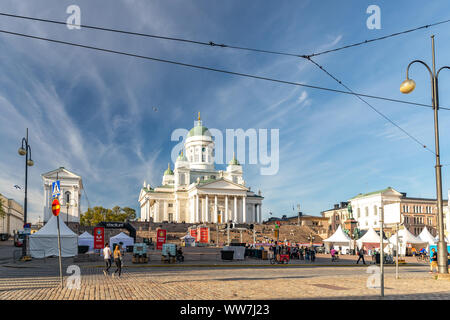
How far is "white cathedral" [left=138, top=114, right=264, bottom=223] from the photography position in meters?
104

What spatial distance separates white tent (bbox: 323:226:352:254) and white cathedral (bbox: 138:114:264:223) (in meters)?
43.5

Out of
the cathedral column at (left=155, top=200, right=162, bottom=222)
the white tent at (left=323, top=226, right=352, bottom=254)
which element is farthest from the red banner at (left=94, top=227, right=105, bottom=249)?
the cathedral column at (left=155, top=200, right=162, bottom=222)

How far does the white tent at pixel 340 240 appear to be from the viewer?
46.3 meters

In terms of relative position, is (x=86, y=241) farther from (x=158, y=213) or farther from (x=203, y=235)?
(x=158, y=213)

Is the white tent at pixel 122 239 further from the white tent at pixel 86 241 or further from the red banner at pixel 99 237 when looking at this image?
the red banner at pixel 99 237

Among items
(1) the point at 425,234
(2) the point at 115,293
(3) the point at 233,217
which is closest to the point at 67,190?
(3) the point at 233,217

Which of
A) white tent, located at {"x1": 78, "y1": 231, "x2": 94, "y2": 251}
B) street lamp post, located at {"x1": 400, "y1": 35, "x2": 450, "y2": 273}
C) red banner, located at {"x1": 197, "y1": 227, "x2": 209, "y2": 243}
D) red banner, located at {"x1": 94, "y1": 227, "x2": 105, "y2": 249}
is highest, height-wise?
street lamp post, located at {"x1": 400, "y1": 35, "x2": 450, "y2": 273}

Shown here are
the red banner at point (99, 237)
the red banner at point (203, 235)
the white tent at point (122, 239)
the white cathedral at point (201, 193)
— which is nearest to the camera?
the red banner at point (99, 237)

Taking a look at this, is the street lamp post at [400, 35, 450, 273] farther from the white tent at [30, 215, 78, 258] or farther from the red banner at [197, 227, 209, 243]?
the red banner at [197, 227, 209, 243]

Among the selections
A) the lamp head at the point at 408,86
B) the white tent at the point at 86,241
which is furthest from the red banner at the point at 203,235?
the lamp head at the point at 408,86

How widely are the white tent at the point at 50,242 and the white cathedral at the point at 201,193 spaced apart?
5969cm
